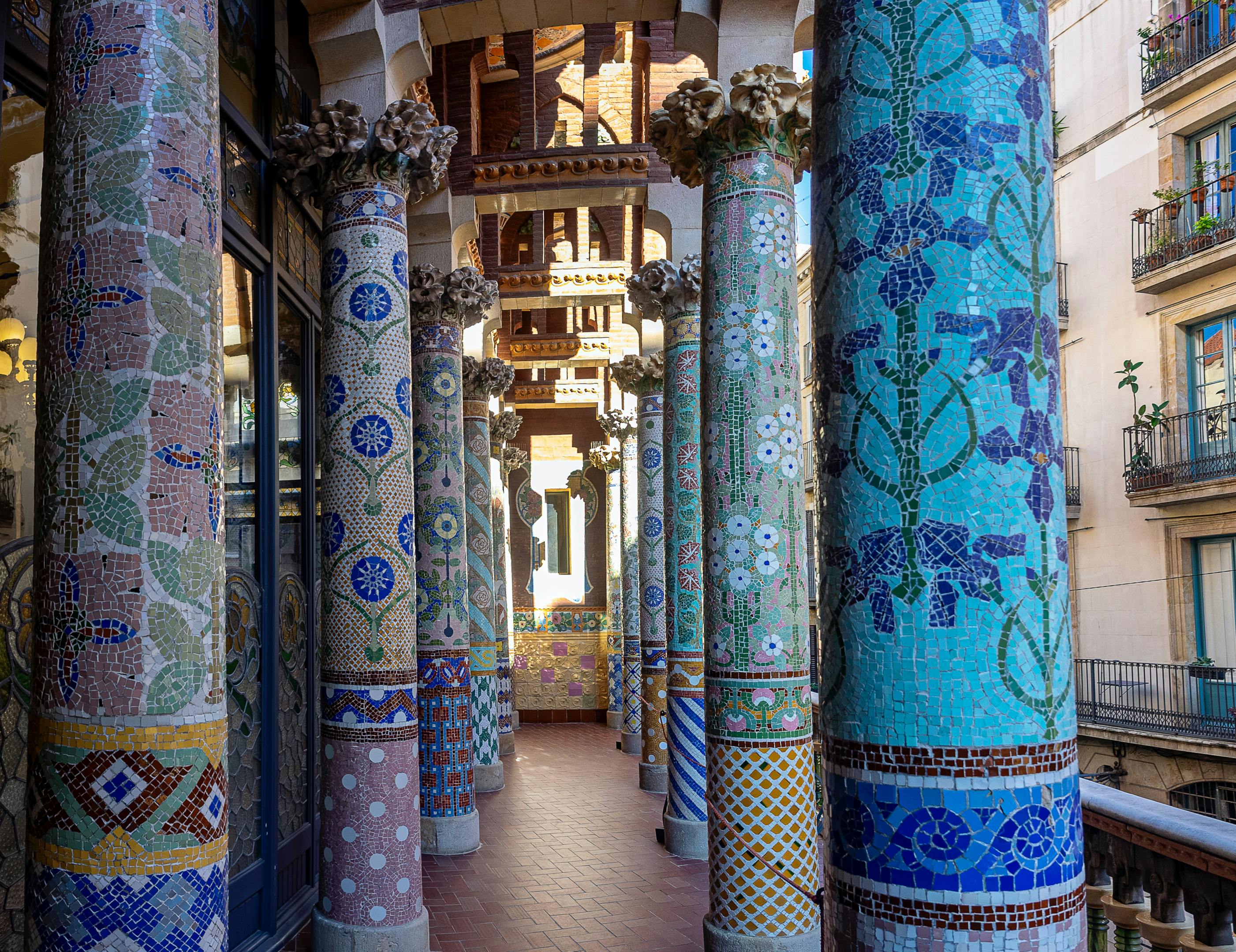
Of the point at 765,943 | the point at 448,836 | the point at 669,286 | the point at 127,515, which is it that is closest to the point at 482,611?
the point at 448,836

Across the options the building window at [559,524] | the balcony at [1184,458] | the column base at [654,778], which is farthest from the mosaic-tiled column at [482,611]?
the balcony at [1184,458]

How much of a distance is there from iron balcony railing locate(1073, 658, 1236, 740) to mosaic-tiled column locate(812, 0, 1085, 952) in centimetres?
1242

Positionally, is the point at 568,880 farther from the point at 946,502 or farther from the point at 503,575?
the point at 503,575

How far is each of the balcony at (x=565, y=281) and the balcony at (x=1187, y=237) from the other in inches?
295

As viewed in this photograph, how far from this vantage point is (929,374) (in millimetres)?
2025

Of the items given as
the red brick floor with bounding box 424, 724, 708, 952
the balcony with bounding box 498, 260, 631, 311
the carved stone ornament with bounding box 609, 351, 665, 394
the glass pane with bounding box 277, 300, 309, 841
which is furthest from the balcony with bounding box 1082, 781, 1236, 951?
the balcony with bounding box 498, 260, 631, 311

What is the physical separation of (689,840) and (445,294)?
5743 millimetres

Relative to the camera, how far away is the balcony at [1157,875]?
363 centimetres

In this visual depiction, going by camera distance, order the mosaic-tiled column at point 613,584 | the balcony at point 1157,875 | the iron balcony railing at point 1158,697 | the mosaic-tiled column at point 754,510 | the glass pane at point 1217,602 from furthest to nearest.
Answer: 1. the mosaic-tiled column at point 613,584
2. the glass pane at point 1217,602
3. the iron balcony railing at point 1158,697
4. the mosaic-tiled column at point 754,510
5. the balcony at point 1157,875

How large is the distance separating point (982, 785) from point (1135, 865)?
2.72 m

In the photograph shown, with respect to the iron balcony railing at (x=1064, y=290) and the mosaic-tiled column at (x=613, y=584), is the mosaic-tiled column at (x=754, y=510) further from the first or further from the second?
the mosaic-tiled column at (x=613, y=584)

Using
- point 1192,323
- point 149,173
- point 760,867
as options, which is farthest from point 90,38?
point 1192,323

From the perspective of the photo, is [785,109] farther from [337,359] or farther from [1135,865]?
[1135,865]

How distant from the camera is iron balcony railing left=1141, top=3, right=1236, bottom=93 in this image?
1423cm
